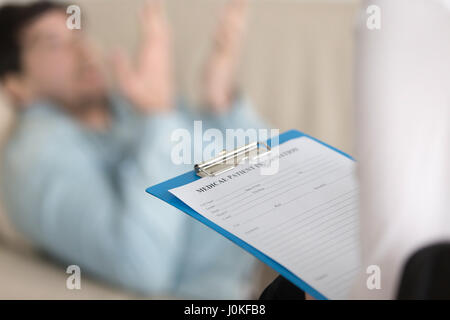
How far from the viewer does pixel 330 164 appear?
16.4 inches

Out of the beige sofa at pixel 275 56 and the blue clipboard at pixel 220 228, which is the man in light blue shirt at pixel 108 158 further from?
the blue clipboard at pixel 220 228

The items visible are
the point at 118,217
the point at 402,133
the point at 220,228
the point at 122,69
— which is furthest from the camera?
the point at 122,69

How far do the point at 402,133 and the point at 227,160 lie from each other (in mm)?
215

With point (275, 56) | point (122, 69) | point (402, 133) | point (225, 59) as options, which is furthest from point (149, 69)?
point (402, 133)

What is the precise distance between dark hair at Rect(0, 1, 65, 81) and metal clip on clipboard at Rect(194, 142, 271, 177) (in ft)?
2.70

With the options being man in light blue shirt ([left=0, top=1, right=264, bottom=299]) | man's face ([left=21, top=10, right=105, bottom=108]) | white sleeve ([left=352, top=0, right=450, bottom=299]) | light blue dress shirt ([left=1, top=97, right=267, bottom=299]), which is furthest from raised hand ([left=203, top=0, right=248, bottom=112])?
white sleeve ([left=352, top=0, right=450, bottom=299])

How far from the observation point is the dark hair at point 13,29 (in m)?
1.09

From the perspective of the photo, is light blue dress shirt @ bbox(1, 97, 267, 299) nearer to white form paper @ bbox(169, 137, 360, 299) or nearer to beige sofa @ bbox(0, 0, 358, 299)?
beige sofa @ bbox(0, 0, 358, 299)

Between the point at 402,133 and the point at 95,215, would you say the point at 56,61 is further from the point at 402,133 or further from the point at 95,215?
the point at 402,133

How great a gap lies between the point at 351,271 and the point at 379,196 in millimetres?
120

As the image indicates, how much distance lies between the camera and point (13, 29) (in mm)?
1093

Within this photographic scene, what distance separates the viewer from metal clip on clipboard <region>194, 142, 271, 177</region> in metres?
0.41

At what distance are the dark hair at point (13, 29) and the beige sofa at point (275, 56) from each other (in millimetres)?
109
